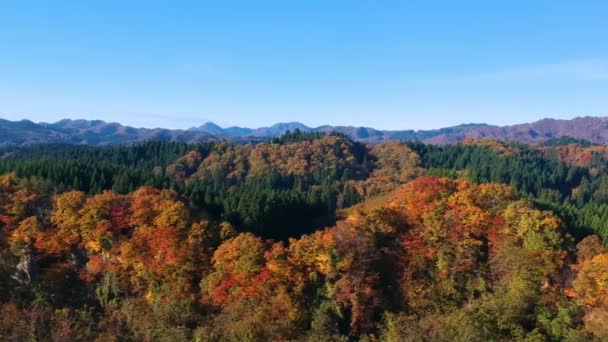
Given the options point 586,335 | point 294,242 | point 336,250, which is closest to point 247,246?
point 294,242

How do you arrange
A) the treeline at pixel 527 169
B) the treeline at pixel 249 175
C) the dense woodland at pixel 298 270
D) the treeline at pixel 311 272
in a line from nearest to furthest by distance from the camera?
the dense woodland at pixel 298 270 < the treeline at pixel 311 272 < the treeline at pixel 249 175 < the treeline at pixel 527 169

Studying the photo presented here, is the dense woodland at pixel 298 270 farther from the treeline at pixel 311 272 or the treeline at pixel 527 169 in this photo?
the treeline at pixel 527 169

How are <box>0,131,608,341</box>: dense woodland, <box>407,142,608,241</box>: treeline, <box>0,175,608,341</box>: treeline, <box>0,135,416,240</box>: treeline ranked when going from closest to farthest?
<box>0,131,608,341</box>: dense woodland < <box>0,175,608,341</box>: treeline < <box>0,135,416,240</box>: treeline < <box>407,142,608,241</box>: treeline

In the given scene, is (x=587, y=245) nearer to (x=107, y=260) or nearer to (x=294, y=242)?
(x=294, y=242)

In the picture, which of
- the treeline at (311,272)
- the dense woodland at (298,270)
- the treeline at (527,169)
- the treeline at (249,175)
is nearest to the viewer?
the dense woodland at (298,270)

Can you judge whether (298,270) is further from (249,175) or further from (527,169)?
(527,169)

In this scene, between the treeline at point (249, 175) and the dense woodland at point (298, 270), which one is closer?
the dense woodland at point (298, 270)

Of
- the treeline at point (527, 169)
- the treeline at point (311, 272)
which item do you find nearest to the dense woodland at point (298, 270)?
the treeline at point (311, 272)

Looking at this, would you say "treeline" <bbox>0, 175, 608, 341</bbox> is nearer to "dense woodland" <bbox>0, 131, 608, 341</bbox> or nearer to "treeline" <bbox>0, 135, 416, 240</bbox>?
"dense woodland" <bbox>0, 131, 608, 341</bbox>

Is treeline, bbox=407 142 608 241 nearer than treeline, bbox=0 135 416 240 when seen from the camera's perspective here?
No

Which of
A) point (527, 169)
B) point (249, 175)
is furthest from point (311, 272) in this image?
point (527, 169)

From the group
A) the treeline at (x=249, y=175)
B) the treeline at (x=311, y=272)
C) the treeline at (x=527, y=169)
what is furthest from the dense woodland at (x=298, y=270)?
the treeline at (x=527, y=169)

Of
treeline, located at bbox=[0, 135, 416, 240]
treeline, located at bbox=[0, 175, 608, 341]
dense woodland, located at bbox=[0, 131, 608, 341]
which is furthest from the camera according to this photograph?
treeline, located at bbox=[0, 135, 416, 240]

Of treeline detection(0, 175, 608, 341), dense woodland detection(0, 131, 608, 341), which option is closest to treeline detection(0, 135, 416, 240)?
dense woodland detection(0, 131, 608, 341)
